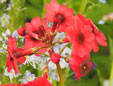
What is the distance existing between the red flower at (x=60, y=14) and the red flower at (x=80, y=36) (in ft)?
0.19

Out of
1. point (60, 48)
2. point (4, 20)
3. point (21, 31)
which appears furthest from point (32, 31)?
point (4, 20)

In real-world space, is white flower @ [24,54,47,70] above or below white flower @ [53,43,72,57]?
below

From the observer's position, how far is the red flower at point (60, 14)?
0.50m

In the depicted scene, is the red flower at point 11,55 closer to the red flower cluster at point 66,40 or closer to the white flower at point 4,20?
the red flower cluster at point 66,40

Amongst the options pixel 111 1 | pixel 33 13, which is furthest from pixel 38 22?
pixel 111 1

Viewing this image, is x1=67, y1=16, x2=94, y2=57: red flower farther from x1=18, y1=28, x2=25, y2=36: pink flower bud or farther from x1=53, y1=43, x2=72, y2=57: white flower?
x1=53, y1=43, x2=72, y2=57: white flower

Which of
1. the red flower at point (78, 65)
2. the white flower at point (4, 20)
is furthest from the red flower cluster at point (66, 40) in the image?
the white flower at point (4, 20)

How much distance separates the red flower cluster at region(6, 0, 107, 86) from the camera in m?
0.42

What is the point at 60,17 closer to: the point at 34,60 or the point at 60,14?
the point at 60,14

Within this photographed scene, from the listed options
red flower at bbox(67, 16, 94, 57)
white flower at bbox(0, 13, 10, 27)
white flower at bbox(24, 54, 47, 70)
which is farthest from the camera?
white flower at bbox(0, 13, 10, 27)

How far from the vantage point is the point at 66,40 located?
1.52 ft

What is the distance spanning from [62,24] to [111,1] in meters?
0.94

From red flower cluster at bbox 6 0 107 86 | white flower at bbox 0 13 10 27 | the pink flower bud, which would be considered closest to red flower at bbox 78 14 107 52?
red flower cluster at bbox 6 0 107 86

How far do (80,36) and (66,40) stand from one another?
34 mm
